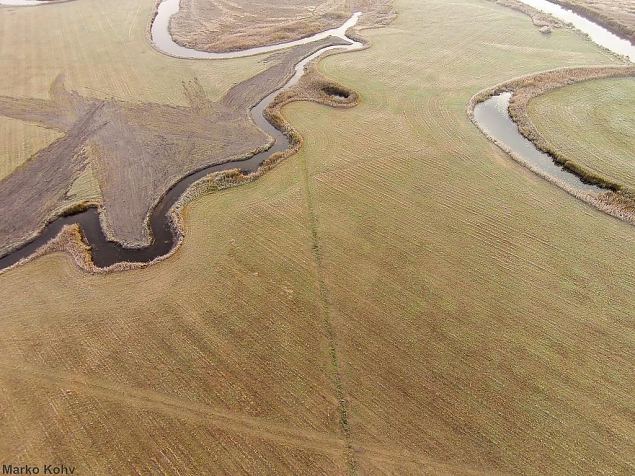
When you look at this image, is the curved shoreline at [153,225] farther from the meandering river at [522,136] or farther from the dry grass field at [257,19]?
the dry grass field at [257,19]

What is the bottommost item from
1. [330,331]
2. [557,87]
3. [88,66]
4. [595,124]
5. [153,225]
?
[330,331]

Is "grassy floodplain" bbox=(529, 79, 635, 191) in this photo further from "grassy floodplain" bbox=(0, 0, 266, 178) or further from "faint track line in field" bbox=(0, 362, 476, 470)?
Answer: "grassy floodplain" bbox=(0, 0, 266, 178)

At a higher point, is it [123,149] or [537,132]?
[537,132]

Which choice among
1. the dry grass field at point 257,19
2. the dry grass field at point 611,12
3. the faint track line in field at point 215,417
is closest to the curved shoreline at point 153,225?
the faint track line in field at point 215,417

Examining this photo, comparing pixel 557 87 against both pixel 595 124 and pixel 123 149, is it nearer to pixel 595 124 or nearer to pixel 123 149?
pixel 595 124

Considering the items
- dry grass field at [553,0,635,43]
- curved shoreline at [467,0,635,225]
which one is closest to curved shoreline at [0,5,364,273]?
curved shoreline at [467,0,635,225]

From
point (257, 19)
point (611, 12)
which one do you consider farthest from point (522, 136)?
point (257, 19)
